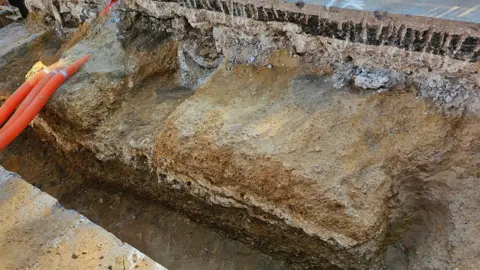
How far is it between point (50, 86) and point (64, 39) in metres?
1.19

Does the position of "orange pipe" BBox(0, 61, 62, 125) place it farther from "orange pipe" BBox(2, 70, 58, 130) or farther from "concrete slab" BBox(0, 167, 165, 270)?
A: "concrete slab" BBox(0, 167, 165, 270)

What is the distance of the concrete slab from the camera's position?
1843 mm

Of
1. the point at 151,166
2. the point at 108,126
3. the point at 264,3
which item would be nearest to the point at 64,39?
Answer: the point at 108,126

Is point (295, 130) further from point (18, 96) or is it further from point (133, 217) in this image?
point (18, 96)

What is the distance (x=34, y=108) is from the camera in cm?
277

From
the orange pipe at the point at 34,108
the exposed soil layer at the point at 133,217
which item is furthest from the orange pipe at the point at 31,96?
the exposed soil layer at the point at 133,217

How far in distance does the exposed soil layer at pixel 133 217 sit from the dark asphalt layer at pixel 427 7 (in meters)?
1.52

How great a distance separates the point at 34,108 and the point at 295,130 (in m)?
1.72

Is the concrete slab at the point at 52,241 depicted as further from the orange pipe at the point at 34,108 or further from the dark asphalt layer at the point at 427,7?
the dark asphalt layer at the point at 427,7

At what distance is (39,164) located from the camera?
11.4 ft

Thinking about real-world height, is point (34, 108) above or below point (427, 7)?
below

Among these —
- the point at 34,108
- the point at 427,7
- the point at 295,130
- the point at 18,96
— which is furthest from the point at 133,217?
the point at 427,7

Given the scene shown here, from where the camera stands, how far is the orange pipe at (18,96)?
9.36ft

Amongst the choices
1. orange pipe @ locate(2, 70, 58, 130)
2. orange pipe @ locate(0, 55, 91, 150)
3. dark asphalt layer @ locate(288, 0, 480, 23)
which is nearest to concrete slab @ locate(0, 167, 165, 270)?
orange pipe @ locate(0, 55, 91, 150)
